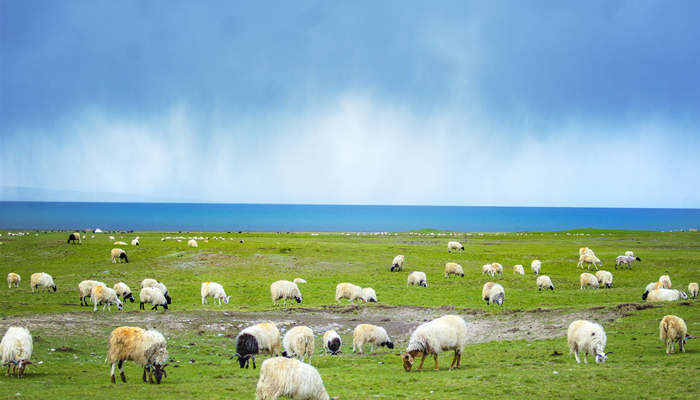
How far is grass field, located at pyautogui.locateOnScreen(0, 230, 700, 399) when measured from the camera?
42.9ft

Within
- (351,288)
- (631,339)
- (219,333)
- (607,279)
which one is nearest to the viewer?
(631,339)

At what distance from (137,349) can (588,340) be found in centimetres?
1379

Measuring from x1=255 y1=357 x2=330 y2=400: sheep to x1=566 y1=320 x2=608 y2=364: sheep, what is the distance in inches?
381

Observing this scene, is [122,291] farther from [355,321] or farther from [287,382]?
[287,382]

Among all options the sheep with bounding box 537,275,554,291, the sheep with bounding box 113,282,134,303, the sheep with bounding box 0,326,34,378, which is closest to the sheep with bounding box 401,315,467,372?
the sheep with bounding box 0,326,34,378

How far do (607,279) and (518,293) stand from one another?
8.50m

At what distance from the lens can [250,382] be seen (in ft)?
46.2

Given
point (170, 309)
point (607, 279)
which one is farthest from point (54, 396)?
point (607, 279)

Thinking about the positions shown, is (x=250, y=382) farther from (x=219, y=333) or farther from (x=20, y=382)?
(x=219, y=333)

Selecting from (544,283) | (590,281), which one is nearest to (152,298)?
(544,283)

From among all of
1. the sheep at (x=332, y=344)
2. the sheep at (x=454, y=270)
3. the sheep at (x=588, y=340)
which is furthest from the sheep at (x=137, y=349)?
the sheep at (x=454, y=270)

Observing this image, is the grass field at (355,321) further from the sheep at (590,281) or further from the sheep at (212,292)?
the sheep at (590,281)

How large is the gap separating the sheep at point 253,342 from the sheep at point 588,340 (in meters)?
10.0

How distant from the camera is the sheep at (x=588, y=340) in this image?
626 inches
